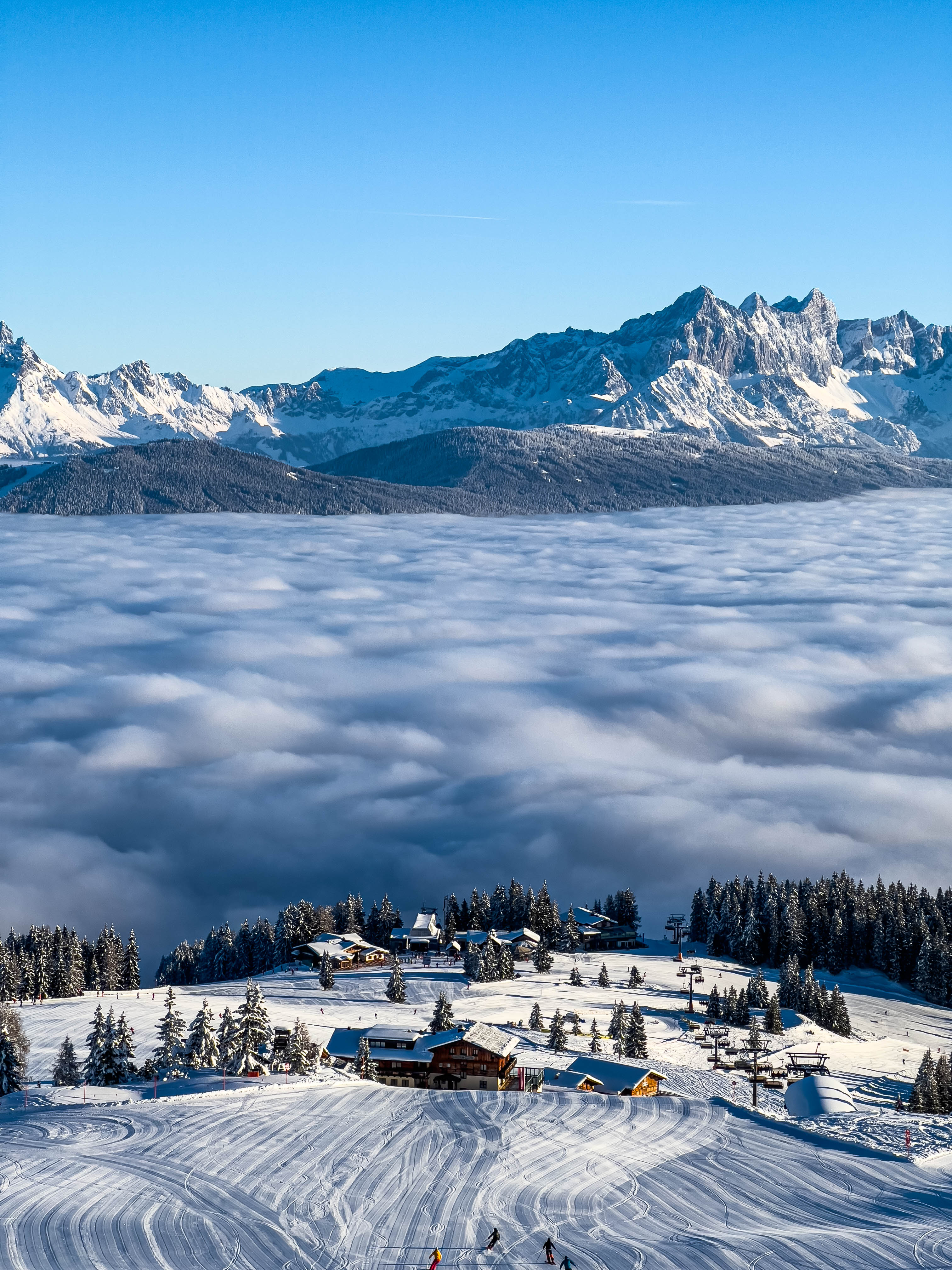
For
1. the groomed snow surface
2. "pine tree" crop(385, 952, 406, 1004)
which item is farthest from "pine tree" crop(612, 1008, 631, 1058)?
"pine tree" crop(385, 952, 406, 1004)

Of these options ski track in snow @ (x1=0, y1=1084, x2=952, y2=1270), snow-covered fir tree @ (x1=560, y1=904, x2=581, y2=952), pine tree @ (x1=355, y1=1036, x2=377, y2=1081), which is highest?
ski track in snow @ (x1=0, y1=1084, x2=952, y2=1270)

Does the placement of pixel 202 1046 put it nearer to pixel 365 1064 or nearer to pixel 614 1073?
pixel 365 1064

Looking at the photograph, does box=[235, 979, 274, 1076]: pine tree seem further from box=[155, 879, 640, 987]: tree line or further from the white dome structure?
box=[155, 879, 640, 987]: tree line

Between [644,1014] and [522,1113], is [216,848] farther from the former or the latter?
[522,1113]

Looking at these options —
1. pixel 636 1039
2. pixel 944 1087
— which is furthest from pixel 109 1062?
pixel 944 1087

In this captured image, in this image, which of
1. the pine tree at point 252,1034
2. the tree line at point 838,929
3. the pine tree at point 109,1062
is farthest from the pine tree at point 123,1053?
the tree line at point 838,929

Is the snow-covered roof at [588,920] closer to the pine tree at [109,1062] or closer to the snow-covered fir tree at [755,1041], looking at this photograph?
the snow-covered fir tree at [755,1041]
